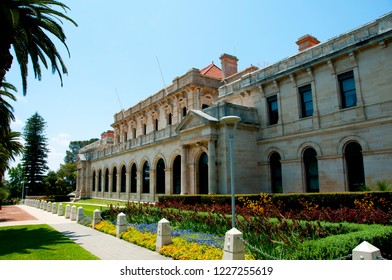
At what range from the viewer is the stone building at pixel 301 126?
16.2 meters

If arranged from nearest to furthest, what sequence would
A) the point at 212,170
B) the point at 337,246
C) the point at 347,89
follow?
1. the point at 337,246
2. the point at 347,89
3. the point at 212,170

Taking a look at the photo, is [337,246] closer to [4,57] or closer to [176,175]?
[4,57]

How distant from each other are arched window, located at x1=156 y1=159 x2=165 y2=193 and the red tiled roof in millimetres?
11365

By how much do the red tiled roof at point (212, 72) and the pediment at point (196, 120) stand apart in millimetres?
10594

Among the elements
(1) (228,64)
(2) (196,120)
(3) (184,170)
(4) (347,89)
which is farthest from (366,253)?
(1) (228,64)

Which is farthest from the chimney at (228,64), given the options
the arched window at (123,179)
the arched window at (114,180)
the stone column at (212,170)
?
the arched window at (114,180)

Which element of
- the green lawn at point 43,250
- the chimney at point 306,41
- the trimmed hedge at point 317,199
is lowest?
the green lawn at point 43,250

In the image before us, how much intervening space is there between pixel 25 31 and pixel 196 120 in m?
12.6

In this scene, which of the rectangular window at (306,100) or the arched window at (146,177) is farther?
the arched window at (146,177)

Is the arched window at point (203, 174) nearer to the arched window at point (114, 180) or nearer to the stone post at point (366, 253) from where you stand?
the stone post at point (366, 253)

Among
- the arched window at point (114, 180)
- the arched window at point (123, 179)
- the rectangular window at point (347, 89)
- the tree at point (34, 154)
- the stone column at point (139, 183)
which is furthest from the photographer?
the tree at point (34, 154)

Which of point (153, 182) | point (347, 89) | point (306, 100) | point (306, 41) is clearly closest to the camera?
point (347, 89)

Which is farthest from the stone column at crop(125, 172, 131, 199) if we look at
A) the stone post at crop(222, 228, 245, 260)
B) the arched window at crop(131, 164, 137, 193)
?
the stone post at crop(222, 228, 245, 260)

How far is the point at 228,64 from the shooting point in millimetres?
32812
